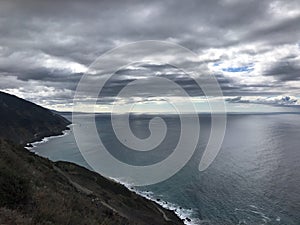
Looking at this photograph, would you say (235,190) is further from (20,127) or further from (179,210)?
(20,127)

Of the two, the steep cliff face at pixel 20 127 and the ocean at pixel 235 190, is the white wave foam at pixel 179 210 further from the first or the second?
the steep cliff face at pixel 20 127

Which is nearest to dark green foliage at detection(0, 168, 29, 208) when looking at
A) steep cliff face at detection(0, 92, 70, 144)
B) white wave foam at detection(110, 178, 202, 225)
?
white wave foam at detection(110, 178, 202, 225)

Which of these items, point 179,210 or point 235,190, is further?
point 235,190

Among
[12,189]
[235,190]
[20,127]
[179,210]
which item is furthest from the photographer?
[20,127]

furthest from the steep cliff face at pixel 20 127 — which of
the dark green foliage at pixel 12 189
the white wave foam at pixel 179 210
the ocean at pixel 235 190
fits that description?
the dark green foliage at pixel 12 189

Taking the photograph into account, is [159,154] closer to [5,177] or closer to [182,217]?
[182,217]

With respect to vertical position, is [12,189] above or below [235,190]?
above

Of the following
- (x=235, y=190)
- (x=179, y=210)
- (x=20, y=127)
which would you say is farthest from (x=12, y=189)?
(x=20, y=127)

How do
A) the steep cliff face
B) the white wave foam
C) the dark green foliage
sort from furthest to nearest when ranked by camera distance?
1. the steep cliff face
2. the white wave foam
3. the dark green foliage

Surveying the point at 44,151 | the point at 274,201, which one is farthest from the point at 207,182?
the point at 44,151

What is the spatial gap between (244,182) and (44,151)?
88.5 metres

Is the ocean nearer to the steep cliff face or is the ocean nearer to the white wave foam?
the white wave foam

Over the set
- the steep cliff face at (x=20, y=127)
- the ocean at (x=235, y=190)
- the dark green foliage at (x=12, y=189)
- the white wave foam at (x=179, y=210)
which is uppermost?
the dark green foliage at (x=12, y=189)

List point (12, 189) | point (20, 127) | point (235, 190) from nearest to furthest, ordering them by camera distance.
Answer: point (12, 189) → point (235, 190) → point (20, 127)
